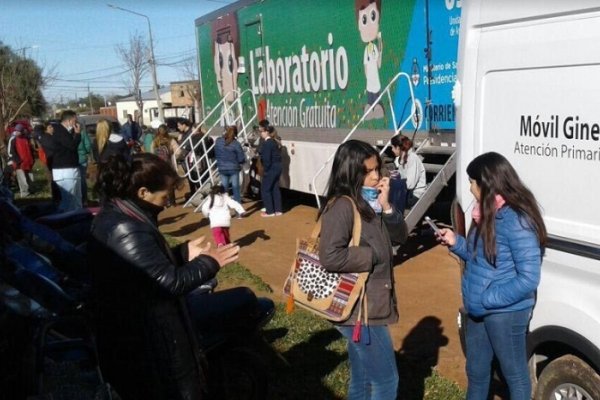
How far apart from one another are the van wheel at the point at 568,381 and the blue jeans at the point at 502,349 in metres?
0.18

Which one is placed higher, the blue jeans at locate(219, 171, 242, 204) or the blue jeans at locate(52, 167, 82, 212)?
the blue jeans at locate(52, 167, 82, 212)

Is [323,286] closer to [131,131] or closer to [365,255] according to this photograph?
[365,255]

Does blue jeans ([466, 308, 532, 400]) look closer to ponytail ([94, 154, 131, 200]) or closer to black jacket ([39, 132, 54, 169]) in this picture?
ponytail ([94, 154, 131, 200])

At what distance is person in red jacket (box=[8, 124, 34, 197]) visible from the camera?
1711 cm

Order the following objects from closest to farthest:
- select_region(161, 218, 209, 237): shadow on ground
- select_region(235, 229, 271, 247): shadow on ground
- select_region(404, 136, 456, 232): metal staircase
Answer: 1. select_region(404, 136, 456, 232): metal staircase
2. select_region(235, 229, 271, 247): shadow on ground
3. select_region(161, 218, 209, 237): shadow on ground

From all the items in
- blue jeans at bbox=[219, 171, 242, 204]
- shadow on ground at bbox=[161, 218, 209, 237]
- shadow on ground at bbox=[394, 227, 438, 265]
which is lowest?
shadow on ground at bbox=[161, 218, 209, 237]

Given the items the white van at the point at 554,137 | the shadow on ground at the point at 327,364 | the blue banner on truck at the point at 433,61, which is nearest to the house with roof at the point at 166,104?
the blue banner on truck at the point at 433,61

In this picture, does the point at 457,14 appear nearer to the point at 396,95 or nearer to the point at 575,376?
the point at 396,95

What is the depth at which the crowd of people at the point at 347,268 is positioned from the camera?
2.98 meters

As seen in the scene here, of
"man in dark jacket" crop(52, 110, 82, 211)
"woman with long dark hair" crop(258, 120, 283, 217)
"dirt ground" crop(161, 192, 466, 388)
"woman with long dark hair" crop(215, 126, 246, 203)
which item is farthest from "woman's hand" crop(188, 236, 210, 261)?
"woman with long dark hair" crop(215, 126, 246, 203)

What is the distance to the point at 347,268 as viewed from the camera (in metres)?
3.38

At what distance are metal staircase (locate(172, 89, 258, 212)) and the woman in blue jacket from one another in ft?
35.2

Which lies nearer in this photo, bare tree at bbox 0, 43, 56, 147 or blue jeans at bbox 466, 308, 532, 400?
blue jeans at bbox 466, 308, 532, 400

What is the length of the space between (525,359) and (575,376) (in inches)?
9.7
